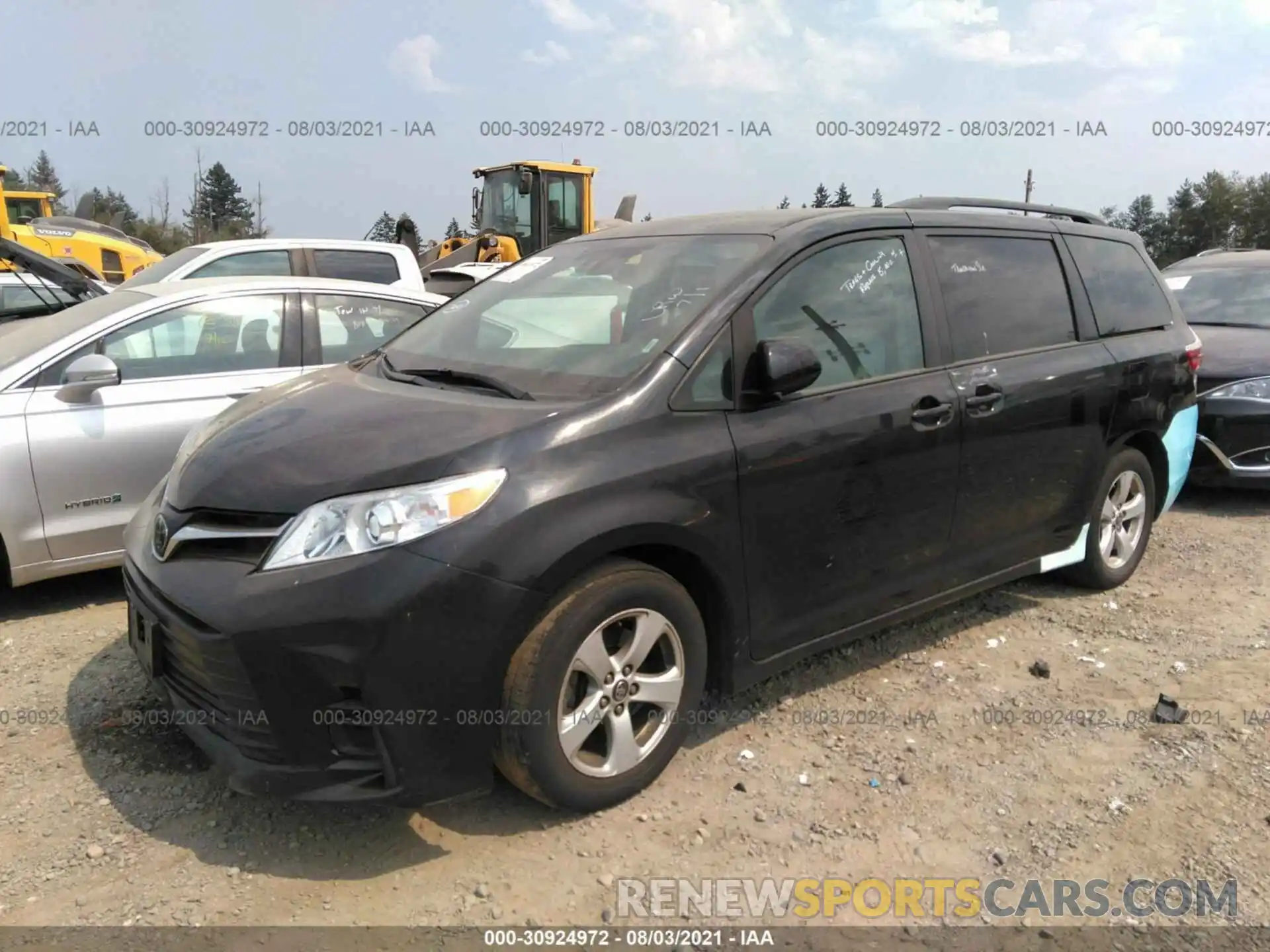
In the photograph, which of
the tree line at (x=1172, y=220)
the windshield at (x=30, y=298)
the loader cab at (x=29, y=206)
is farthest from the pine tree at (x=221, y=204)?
the windshield at (x=30, y=298)

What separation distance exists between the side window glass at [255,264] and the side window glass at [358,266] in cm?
28

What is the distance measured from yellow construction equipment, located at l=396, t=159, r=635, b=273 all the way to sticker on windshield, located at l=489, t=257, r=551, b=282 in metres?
10.5

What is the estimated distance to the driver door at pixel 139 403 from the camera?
4.21 m

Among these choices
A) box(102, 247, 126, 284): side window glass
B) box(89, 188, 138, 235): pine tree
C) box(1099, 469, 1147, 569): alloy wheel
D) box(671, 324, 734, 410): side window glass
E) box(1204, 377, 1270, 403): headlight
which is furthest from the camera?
box(89, 188, 138, 235): pine tree

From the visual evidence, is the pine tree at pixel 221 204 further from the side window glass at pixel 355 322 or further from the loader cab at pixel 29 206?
the side window glass at pixel 355 322

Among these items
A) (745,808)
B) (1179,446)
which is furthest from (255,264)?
(1179,446)

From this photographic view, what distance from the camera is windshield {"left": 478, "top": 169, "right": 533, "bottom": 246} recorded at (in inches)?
602

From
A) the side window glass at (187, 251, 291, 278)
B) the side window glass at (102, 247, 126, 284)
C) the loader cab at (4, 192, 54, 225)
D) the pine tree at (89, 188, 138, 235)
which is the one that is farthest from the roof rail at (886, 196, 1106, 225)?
the pine tree at (89, 188, 138, 235)

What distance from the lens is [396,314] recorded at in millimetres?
5422

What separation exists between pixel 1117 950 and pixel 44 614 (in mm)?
4418

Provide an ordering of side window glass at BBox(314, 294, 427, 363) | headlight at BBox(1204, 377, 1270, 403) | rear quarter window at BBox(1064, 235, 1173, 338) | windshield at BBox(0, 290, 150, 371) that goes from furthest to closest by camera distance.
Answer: headlight at BBox(1204, 377, 1270, 403), side window glass at BBox(314, 294, 427, 363), rear quarter window at BBox(1064, 235, 1173, 338), windshield at BBox(0, 290, 150, 371)

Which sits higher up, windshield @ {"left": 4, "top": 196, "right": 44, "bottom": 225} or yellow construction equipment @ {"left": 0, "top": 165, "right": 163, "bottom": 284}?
windshield @ {"left": 4, "top": 196, "right": 44, "bottom": 225}

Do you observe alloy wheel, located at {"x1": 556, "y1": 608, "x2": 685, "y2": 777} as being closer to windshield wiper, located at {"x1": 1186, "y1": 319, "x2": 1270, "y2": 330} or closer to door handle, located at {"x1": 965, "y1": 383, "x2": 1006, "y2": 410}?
door handle, located at {"x1": 965, "y1": 383, "x2": 1006, "y2": 410}

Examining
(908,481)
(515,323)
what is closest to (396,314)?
(515,323)
